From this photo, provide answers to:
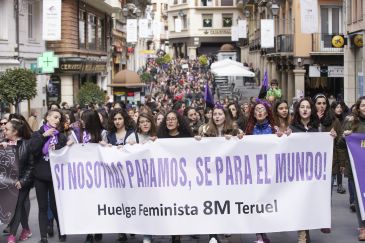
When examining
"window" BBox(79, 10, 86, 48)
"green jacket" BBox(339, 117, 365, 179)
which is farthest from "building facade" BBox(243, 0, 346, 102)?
"green jacket" BBox(339, 117, 365, 179)

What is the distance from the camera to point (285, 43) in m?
36.2

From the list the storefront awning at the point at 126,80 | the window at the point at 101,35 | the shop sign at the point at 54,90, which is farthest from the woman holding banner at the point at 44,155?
the window at the point at 101,35

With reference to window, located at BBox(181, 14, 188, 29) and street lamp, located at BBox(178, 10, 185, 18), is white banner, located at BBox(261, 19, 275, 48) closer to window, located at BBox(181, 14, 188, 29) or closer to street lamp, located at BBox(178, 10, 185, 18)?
window, located at BBox(181, 14, 188, 29)

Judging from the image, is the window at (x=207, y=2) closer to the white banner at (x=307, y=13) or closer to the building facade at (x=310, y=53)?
the building facade at (x=310, y=53)

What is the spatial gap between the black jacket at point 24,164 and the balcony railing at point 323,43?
26226mm

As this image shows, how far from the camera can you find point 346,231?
9344mm

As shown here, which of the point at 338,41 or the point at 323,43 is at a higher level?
the point at 323,43

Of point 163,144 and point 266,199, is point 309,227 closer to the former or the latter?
point 266,199

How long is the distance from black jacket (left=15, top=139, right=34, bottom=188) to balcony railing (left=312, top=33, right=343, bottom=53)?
26226 mm

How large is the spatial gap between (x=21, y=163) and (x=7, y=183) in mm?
357

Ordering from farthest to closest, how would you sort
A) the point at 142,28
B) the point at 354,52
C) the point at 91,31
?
1. the point at 142,28
2. the point at 91,31
3. the point at 354,52

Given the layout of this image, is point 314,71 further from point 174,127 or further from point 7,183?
point 7,183

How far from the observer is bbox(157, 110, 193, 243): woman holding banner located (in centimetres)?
852

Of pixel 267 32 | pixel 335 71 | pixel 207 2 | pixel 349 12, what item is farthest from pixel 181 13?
pixel 349 12
